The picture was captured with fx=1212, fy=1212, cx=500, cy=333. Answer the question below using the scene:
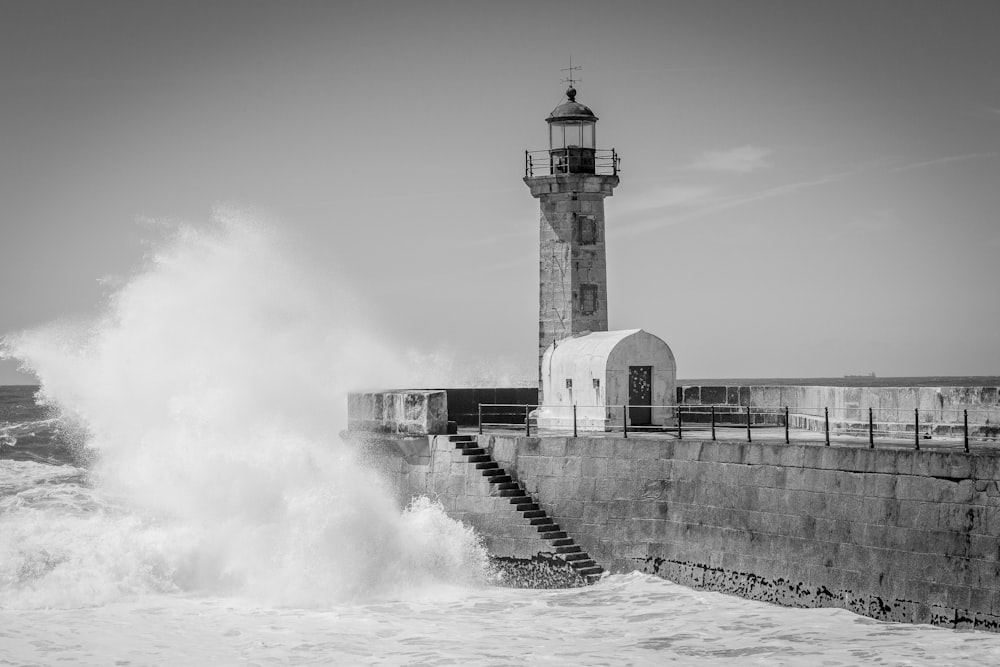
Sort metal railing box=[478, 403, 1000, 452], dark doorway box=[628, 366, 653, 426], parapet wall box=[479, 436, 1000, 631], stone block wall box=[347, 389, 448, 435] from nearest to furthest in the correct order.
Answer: parapet wall box=[479, 436, 1000, 631] < metal railing box=[478, 403, 1000, 452] < stone block wall box=[347, 389, 448, 435] < dark doorway box=[628, 366, 653, 426]

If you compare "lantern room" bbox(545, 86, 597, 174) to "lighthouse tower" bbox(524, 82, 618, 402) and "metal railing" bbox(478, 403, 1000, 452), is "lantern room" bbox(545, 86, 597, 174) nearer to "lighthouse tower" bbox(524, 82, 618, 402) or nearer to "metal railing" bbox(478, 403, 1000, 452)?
"lighthouse tower" bbox(524, 82, 618, 402)

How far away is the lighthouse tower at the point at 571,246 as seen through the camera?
19.0m

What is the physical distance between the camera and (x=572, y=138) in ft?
64.7

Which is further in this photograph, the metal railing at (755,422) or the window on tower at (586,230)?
the window on tower at (586,230)

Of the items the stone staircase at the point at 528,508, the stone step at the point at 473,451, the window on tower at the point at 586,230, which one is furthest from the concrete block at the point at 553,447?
the window on tower at the point at 586,230

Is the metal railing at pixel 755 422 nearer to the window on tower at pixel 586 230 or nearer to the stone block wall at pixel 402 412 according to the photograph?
the stone block wall at pixel 402 412

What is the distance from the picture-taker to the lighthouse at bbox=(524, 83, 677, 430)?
697 inches

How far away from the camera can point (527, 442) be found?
51.8 ft

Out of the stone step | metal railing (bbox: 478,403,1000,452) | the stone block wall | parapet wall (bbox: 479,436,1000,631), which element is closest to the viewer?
parapet wall (bbox: 479,436,1000,631)

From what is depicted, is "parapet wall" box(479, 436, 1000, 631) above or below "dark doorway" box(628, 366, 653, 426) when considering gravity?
below

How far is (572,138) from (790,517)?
8.71 m

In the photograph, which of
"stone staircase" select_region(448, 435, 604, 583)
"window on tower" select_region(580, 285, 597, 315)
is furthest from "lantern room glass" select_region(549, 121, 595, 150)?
"stone staircase" select_region(448, 435, 604, 583)

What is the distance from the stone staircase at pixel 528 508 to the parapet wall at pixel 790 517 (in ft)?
0.39

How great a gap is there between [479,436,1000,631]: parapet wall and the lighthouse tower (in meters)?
3.44
